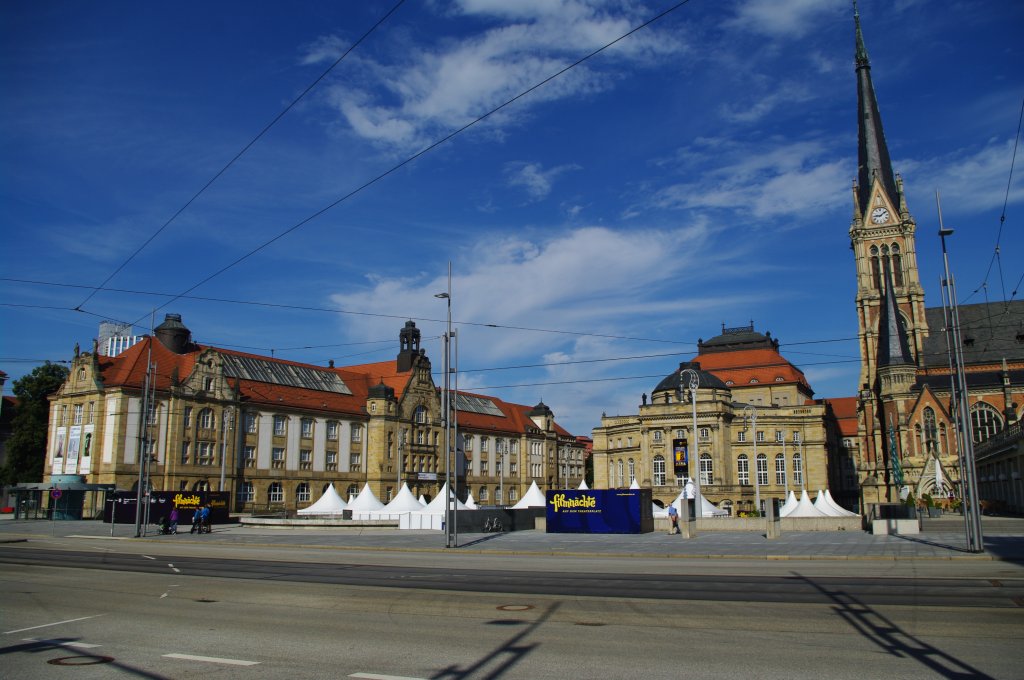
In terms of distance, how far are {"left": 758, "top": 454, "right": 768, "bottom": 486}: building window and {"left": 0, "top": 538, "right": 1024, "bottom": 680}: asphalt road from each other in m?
79.3

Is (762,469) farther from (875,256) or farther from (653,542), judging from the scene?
(653,542)

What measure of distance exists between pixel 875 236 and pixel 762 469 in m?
36.0

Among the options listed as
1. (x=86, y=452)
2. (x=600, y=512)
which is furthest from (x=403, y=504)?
(x=86, y=452)

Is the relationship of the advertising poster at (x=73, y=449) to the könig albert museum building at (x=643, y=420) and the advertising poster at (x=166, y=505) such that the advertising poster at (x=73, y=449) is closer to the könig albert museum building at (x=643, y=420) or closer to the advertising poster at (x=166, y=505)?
Answer: the könig albert museum building at (x=643, y=420)

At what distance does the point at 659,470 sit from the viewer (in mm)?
97438

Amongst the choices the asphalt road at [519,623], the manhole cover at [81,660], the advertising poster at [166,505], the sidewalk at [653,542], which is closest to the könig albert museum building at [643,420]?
the advertising poster at [166,505]

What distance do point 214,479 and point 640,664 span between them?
6999 centimetres

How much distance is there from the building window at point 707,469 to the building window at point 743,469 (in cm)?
439

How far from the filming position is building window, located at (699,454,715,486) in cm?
9519

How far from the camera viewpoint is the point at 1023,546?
2870 centimetres

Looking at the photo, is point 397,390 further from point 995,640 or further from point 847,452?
point 995,640

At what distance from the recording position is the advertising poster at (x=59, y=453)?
227ft

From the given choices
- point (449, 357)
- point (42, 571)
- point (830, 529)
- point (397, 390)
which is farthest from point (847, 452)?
point (42, 571)

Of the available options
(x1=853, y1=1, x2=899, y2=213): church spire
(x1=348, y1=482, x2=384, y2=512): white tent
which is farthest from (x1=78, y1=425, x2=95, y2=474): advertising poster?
(x1=853, y1=1, x2=899, y2=213): church spire
